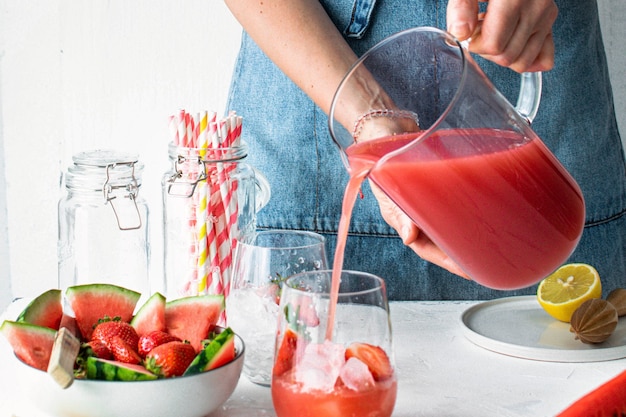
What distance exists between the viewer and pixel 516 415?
3.41 feet

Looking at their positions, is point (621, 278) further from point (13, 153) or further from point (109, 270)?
point (13, 153)

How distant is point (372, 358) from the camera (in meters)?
0.96

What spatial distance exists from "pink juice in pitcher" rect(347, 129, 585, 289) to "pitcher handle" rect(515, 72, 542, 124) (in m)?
0.08

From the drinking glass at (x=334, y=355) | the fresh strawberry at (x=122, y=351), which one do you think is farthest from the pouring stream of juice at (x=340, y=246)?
the fresh strawberry at (x=122, y=351)

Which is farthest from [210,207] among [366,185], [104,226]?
[366,185]

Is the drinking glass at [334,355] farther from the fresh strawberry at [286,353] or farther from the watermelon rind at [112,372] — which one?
the watermelon rind at [112,372]

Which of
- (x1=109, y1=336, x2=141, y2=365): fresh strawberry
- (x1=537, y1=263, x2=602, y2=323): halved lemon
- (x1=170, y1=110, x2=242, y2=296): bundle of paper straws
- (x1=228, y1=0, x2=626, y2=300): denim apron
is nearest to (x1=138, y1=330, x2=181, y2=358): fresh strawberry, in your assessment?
(x1=109, y1=336, x2=141, y2=365): fresh strawberry

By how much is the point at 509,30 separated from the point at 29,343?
70 centimetres

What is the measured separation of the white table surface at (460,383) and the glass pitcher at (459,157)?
143mm

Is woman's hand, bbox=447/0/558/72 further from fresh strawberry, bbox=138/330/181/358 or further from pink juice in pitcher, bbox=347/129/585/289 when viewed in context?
fresh strawberry, bbox=138/330/181/358

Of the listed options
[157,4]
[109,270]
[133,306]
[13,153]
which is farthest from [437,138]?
[13,153]

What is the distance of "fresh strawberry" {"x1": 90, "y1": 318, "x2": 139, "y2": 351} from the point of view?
103 cm

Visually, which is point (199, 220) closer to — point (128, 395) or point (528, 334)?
point (128, 395)

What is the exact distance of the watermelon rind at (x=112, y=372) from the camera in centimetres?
94
